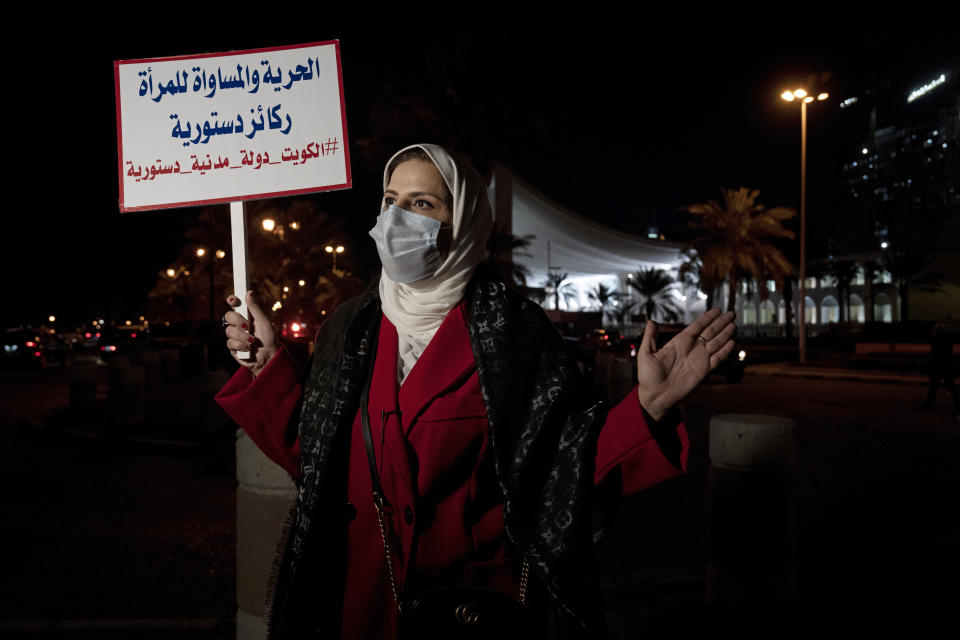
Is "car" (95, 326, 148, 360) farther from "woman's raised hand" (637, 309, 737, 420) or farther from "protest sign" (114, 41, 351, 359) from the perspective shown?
"woman's raised hand" (637, 309, 737, 420)

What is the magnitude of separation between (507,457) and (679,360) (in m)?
0.49

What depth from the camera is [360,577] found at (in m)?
1.79

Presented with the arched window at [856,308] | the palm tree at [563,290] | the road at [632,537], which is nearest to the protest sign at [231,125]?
the road at [632,537]

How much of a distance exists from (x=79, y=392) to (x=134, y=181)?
11.9 m

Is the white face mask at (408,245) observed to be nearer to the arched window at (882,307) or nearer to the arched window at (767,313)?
the arched window at (882,307)

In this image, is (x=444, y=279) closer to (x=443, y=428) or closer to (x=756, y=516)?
(x=443, y=428)

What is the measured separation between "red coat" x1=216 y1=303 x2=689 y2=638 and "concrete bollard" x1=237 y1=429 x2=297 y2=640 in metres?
1.44

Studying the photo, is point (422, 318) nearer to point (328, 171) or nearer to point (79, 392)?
point (328, 171)

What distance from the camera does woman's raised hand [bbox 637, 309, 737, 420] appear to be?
62.4 inches

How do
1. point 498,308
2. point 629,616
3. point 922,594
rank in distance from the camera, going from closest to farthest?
1. point 498,308
2. point 629,616
3. point 922,594

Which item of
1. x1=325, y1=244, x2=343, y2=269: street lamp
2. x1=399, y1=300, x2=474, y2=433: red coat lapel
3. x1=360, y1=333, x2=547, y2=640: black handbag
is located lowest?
x1=360, y1=333, x2=547, y2=640: black handbag

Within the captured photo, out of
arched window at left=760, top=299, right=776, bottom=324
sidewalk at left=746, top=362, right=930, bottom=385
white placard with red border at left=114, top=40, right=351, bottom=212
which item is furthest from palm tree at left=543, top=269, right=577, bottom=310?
white placard with red border at left=114, top=40, right=351, bottom=212

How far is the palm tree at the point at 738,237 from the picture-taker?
33094 mm

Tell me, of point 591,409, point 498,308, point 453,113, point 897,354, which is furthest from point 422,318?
point 897,354
